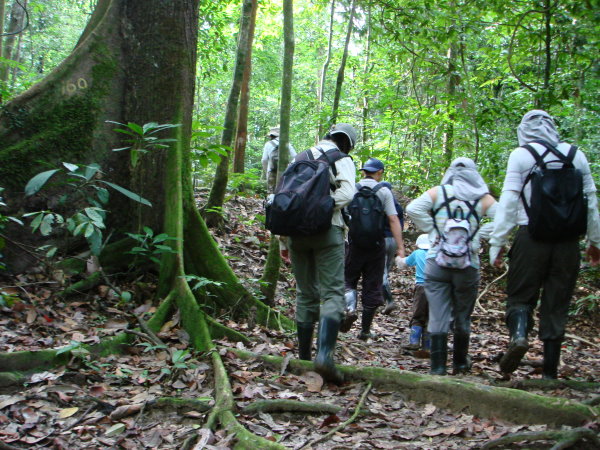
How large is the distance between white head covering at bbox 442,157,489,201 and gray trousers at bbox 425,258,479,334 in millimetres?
662

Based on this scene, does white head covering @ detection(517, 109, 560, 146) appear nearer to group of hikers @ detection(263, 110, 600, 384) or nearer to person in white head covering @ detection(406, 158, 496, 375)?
group of hikers @ detection(263, 110, 600, 384)

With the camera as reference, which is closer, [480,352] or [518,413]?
[518,413]

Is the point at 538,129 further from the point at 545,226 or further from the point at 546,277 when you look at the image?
the point at 546,277

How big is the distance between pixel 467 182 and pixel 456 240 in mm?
554

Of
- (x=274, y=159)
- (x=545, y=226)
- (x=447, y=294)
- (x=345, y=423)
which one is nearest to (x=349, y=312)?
(x=447, y=294)

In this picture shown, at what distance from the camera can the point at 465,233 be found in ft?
15.9

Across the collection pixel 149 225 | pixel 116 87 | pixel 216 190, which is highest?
pixel 116 87

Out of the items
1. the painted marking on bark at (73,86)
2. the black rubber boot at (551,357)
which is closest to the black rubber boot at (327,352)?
the black rubber boot at (551,357)

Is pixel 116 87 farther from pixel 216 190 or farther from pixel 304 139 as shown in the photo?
pixel 304 139

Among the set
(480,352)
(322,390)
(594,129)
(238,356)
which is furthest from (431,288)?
(594,129)

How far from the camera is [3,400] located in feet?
11.2

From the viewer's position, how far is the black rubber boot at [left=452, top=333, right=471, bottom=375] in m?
5.18

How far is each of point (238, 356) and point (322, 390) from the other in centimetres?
80

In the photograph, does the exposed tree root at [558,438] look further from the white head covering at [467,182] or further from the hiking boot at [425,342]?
the hiking boot at [425,342]
